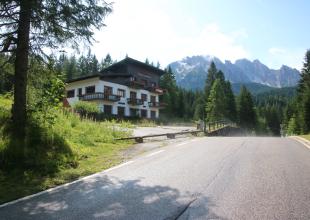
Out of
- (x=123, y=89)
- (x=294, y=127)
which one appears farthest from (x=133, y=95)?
(x=294, y=127)

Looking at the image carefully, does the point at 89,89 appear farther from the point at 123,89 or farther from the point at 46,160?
the point at 46,160

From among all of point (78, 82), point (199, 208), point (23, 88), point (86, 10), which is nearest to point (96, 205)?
point (199, 208)

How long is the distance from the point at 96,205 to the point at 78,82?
51336mm

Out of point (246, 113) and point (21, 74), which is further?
point (246, 113)

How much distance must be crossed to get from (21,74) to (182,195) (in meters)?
6.69

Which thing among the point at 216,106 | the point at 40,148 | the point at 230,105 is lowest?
the point at 40,148

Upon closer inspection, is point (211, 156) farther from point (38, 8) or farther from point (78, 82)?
point (78, 82)

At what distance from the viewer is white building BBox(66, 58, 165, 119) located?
168 ft

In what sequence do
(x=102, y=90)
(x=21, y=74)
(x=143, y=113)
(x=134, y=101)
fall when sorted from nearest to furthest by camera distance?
(x=21, y=74), (x=102, y=90), (x=134, y=101), (x=143, y=113)

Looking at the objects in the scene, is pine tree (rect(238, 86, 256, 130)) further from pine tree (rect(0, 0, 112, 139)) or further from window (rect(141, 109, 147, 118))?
pine tree (rect(0, 0, 112, 139))

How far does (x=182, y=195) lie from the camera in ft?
19.7

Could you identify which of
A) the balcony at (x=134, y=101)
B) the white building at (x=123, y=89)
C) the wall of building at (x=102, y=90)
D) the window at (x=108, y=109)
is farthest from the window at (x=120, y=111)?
the window at (x=108, y=109)

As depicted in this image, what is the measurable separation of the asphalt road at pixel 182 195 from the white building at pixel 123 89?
4162cm

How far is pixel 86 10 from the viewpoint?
35.0 ft
